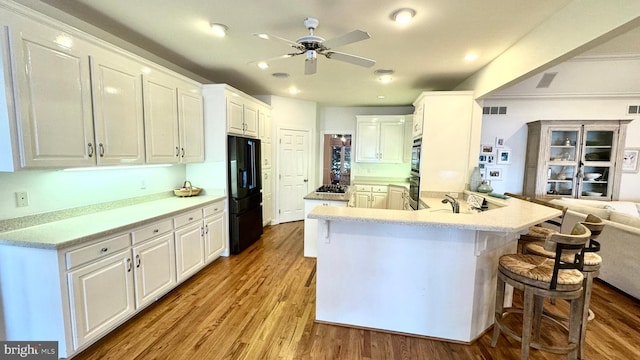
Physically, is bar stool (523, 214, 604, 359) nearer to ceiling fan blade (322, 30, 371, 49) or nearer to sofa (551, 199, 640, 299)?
sofa (551, 199, 640, 299)

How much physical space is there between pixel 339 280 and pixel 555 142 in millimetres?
4809

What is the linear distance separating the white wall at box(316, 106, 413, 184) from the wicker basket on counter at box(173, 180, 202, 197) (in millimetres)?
3307

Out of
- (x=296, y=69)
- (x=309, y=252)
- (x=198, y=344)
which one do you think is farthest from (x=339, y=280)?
(x=296, y=69)

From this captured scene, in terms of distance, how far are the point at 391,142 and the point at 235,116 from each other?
135 inches

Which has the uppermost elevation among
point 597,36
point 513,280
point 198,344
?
point 597,36

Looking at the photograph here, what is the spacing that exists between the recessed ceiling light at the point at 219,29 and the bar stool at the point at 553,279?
2933mm

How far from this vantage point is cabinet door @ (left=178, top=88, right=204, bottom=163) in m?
Result: 3.09

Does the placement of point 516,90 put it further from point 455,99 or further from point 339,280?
point 339,280

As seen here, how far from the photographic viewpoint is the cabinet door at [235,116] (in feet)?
11.7

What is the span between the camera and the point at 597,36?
164cm

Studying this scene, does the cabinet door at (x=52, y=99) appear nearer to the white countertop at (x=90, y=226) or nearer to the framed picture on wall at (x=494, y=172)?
the white countertop at (x=90, y=226)

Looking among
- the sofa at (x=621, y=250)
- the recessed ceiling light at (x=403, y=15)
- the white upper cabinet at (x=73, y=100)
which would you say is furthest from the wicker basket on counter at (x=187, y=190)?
the sofa at (x=621, y=250)

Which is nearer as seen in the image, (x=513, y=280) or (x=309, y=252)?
(x=513, y=280)

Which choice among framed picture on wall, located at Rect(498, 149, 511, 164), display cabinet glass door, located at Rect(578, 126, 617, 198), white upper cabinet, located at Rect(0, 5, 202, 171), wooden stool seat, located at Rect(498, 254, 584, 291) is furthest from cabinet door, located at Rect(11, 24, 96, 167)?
display cabinet glass door, located at Rect(578, 126, 617, 198)
